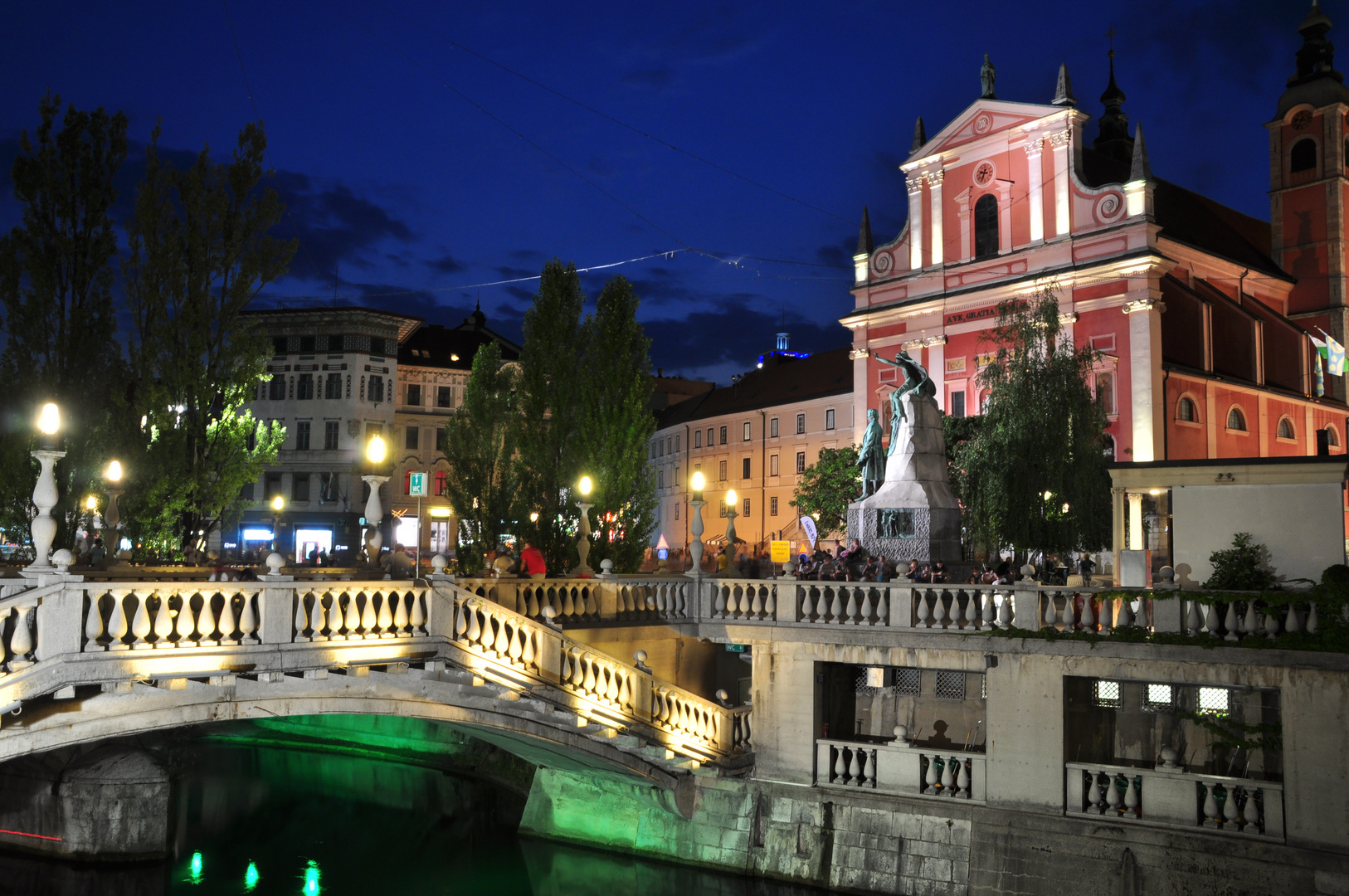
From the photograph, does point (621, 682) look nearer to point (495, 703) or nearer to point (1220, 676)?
point (495, 703)

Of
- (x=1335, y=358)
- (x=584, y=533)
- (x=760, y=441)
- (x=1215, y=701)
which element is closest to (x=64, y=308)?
(x=584, y=533)

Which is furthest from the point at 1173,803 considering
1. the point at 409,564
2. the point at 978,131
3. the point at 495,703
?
the point at 978,131

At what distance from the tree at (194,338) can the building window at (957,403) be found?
97.2ft

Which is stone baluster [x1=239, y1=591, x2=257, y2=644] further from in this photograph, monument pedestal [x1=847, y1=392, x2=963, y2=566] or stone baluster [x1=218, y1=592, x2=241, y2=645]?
monument pedestal [x1=847, y1=392, x2=963, y2=566]

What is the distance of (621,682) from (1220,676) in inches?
349

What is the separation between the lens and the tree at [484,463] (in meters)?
32.8

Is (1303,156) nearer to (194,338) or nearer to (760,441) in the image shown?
(760,441)

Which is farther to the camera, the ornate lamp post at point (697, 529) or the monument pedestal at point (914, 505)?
the monument pedestal at point (914, 505)

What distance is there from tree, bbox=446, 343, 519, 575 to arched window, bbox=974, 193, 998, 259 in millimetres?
21364

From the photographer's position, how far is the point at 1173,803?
16.3 meters

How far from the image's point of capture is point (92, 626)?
459 inches

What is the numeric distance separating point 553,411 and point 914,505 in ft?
45.0

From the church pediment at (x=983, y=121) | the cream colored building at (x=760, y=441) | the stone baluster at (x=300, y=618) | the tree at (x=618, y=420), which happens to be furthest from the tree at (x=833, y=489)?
the stone baluster at (x=300, y=618)

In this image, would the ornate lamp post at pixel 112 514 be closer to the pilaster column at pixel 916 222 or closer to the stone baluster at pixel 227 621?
the stone baluster at pixel 227 621
